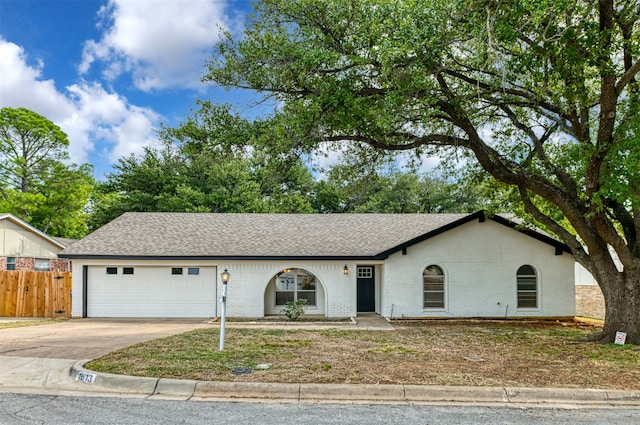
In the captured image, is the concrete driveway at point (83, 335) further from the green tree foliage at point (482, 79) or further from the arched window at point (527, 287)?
the arched window at point (527, 287)

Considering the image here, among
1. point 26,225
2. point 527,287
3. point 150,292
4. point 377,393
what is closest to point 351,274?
point 527,287

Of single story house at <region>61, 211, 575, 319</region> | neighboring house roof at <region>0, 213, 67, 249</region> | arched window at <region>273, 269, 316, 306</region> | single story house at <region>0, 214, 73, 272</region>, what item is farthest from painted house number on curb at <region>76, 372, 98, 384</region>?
neighboring house roof at <region>0, 213, 67, 249</region>

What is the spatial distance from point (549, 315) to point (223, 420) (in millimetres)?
13778

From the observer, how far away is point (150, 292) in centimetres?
1545

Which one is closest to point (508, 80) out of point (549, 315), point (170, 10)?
point (170, 10)

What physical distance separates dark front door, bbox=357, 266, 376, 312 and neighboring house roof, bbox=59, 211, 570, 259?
1.14 meters

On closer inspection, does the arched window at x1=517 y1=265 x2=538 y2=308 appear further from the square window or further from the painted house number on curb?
the painted house number on curb

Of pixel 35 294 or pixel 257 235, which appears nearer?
pixel 35 294

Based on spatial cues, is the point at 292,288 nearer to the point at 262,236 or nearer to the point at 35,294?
the point at 262,236

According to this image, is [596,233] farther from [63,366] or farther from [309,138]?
[63,366]

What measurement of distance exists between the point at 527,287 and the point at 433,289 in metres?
3.39

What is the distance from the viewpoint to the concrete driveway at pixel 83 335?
28.1ft

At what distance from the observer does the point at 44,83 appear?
69.1 feet

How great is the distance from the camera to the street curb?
5938 mm
